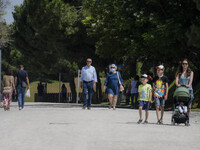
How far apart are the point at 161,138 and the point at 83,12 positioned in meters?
25.1

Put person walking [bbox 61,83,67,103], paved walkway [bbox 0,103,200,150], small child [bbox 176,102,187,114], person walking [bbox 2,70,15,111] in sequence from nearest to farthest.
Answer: paved walkway [bbox 0,103,200,150]
small child [bbox 176,102,187,114]
person walking [bbox 2,70,15,111]
person walking [bbox 61,83,67,103]

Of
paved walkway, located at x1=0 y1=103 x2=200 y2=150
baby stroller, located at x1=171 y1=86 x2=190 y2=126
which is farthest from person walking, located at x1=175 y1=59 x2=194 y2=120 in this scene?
paved walkway, located at x1=0 y1=103 x2=200 y2=150

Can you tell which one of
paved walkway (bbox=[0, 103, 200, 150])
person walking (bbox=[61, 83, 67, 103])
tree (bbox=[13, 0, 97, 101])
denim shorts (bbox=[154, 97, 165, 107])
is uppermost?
tree (bbox=[13, 0, 97, 101])

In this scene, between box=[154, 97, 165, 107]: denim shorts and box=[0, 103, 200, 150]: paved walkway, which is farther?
box=[154, 97, 165, 107]: denim shorts

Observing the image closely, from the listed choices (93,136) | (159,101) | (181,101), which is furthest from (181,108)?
(93,136)

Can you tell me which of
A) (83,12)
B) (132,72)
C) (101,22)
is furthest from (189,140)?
(132,72)

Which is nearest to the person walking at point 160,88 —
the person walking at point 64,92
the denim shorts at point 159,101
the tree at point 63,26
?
the denim shorts at point 159,101

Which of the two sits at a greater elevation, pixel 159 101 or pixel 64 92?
pixel 64 92

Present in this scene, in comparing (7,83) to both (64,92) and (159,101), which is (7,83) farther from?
(64,92)

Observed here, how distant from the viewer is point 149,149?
341 inches

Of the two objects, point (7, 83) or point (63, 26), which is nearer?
point (7, 83)

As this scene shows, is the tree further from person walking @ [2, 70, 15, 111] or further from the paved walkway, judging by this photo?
the paved walkway

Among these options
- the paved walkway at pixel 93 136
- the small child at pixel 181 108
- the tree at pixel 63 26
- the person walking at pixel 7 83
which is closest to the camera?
the paved walkway at pixel 93 136

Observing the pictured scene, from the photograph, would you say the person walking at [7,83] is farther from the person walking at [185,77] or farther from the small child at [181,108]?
the small child at [181,108]
